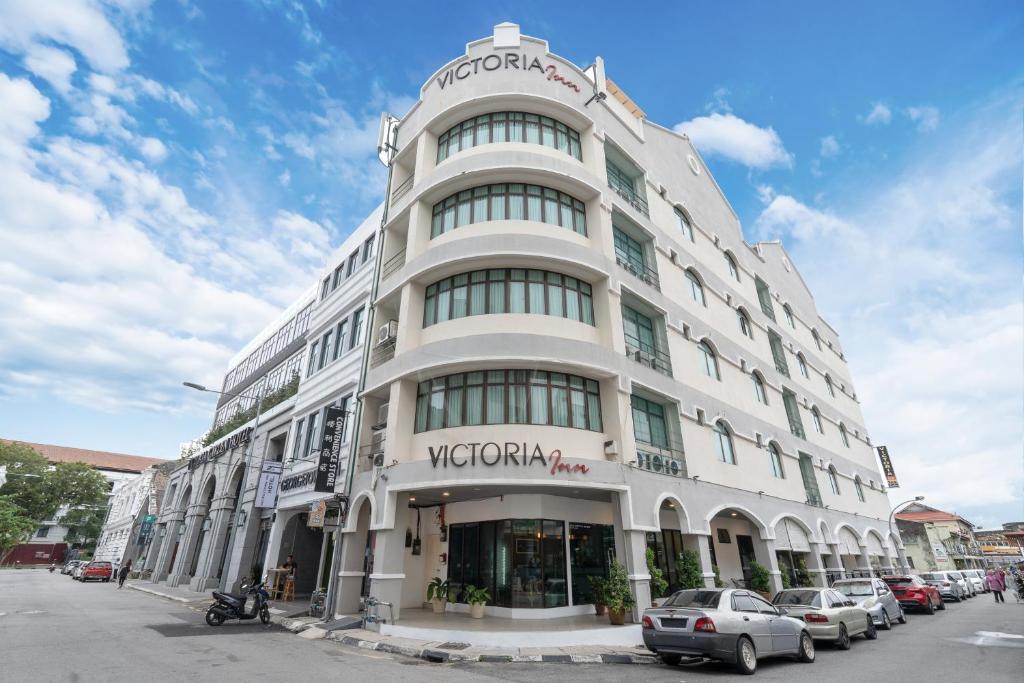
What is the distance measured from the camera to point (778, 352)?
3166cm

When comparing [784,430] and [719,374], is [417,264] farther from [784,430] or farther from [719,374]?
[784,430]

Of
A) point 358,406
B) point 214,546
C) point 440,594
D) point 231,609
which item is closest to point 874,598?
point 440,594

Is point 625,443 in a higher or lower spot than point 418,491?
higher

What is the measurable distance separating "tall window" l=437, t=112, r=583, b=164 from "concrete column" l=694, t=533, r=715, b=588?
1519 cm

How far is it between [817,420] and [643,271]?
20079 mm

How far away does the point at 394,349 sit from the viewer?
19.1m

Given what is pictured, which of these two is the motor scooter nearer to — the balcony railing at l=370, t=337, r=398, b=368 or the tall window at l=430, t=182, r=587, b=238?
the balcony railing at l=370, t=337, r=398, b=368

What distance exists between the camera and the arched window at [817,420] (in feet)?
105

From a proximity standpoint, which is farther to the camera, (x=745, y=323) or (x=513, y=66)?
(x=745, y=323)

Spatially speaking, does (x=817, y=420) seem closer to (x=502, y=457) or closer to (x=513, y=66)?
(x=502, y=457)

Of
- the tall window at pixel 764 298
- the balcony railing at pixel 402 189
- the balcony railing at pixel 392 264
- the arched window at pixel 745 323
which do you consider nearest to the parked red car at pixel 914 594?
the arched window at pixel 745 323

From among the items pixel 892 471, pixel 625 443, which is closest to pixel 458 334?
pixel 625 443

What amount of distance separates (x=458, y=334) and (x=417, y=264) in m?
3.41

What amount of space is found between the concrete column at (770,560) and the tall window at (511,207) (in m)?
15.4
